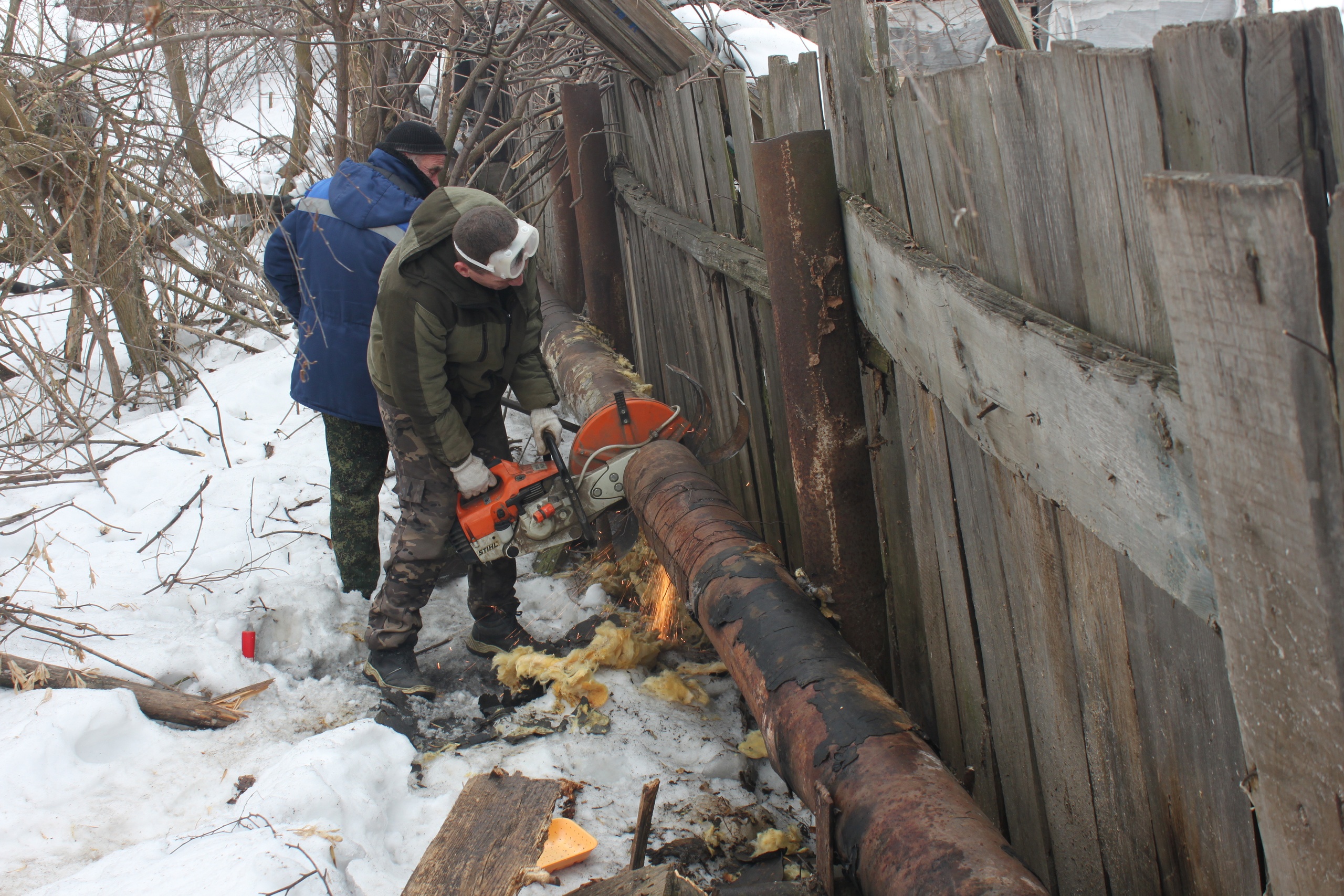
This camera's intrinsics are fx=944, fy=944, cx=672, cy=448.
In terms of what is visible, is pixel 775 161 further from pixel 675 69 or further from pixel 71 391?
pixel 71 391

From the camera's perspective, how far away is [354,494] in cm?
436

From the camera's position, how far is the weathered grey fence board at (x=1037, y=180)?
1.33 m

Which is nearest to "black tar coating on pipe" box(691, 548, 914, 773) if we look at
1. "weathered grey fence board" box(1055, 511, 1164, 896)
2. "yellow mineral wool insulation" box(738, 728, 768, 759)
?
"weathered grey fence board" box(1055, 511, 1164, 896)

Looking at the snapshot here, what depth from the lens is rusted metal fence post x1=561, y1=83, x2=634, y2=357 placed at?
5.44 metres

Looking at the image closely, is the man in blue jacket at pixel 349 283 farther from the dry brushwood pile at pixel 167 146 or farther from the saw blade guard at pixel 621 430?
the saw blade guard at pixel 621 430

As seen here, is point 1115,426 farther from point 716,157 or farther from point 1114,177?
point 716,157

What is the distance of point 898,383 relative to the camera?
2266mm

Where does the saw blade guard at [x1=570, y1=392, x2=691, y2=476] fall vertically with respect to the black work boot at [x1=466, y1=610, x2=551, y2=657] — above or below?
above

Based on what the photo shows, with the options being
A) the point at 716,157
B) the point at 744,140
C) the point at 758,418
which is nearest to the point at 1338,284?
the point at 744,140

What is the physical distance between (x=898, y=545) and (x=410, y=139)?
2.91 meters

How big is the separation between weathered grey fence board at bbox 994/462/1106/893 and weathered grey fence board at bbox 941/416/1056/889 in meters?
0.03

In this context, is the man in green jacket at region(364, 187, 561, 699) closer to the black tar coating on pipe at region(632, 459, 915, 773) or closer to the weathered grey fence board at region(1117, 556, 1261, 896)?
the black tar coating on pipe at region(632, 459, 915, 773)

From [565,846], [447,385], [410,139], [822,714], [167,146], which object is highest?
[167,146]


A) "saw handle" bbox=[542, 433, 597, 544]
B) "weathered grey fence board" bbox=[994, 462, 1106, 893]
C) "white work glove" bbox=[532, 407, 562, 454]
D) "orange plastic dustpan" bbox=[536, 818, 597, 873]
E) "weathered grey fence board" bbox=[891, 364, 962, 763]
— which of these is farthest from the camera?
"white work glove" bbox=[532, 407, 562, 454]
